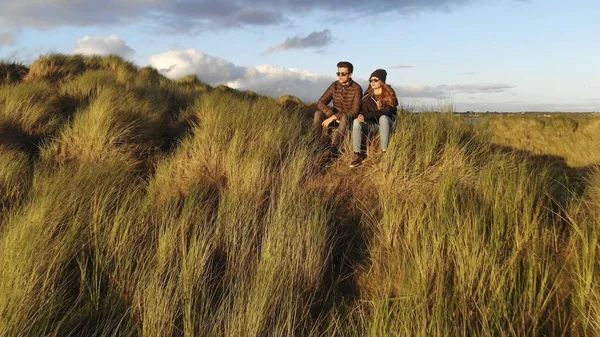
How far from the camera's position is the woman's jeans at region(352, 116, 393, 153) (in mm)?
6336

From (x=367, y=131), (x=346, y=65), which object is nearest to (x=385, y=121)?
(x=367, y=131)

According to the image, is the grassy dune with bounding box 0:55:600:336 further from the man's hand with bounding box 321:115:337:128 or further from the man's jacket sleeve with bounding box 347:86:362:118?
the man's hand with bounding box 321:115:337:128

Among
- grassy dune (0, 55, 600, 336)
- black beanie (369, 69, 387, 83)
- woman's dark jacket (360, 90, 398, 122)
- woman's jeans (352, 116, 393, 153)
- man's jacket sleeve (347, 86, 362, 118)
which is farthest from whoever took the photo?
man's jacket sleeve (347, 86, 362, 118)

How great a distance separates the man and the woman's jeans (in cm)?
46

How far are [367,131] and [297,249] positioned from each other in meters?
4.19

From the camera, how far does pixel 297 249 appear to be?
10.2ft

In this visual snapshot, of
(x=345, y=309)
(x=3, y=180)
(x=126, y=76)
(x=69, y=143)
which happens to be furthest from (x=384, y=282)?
(x=126, y=76)

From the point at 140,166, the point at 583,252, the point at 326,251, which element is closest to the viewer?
the point at 583,252

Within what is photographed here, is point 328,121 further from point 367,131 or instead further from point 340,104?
point 367,131

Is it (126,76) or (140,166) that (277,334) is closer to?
(140,166)

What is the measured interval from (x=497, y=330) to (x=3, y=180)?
17.2 ft

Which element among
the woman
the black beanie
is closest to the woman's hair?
the woman

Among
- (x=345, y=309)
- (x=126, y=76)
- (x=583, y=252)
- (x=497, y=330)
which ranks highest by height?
(x=126, y=76)

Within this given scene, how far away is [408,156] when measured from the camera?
229 inches
